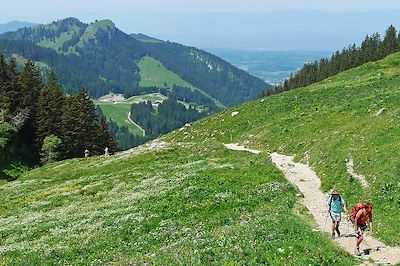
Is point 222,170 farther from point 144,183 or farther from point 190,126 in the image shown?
point 190,126

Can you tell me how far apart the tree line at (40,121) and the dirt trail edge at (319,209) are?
51.4m

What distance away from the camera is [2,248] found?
27594mm

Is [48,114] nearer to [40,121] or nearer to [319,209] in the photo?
[40,121]

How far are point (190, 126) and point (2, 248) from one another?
6741 centimetres

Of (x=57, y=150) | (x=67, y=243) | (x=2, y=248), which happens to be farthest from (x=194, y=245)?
(x=57, y=150)

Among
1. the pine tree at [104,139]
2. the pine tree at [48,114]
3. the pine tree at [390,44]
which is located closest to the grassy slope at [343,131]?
the pine tree at [104,139]

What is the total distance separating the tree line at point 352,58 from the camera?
132 meters

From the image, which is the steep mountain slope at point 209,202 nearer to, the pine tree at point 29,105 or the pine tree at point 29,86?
the pine tree at point 29,105

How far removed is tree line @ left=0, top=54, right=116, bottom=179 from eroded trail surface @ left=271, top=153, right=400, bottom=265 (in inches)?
2022

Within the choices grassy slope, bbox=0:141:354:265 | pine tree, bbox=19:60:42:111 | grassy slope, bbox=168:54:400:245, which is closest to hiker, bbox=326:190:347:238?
grassy slope, bbox=0:141:354:265

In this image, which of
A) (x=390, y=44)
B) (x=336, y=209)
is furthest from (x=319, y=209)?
(x=390, y=44)

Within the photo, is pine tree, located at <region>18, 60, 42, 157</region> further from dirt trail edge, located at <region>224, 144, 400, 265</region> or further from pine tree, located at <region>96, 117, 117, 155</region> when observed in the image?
dirt trail edge, located at <region>224, 144, 400, 265</region>

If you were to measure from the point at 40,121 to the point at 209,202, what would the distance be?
6818 centimetres

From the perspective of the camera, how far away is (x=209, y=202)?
29172 mm
